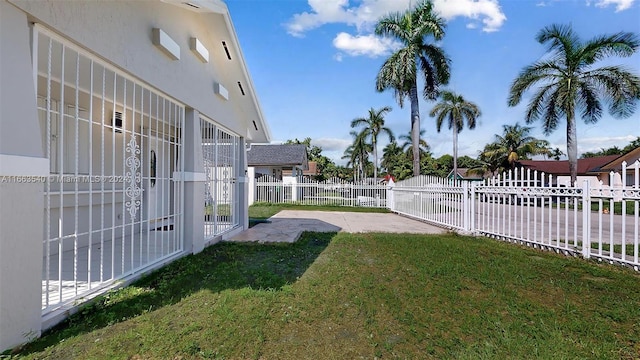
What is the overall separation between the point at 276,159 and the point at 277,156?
0.60 m

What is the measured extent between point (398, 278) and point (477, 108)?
29.8m

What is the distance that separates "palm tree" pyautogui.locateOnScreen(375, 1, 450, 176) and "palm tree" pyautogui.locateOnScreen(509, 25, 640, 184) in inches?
187

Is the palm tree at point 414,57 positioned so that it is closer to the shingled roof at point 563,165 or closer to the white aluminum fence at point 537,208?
the white aluminum fence at point 537,208

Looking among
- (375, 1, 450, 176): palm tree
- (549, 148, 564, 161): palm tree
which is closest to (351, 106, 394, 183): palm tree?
(375, 1, 450, 176): palm tree

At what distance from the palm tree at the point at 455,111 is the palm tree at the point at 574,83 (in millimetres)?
10488

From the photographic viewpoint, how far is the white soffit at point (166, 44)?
4.48 metres

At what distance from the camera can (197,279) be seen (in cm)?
454

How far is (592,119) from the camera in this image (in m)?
17.5

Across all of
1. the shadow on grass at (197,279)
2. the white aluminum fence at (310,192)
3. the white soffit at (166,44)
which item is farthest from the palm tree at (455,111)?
the white soffit at (166,44)

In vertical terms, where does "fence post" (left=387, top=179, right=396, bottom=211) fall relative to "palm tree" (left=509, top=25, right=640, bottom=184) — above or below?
below

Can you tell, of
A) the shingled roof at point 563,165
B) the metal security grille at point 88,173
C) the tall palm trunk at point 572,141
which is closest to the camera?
the metal security grille at point 88,173

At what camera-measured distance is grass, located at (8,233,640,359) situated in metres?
2.77

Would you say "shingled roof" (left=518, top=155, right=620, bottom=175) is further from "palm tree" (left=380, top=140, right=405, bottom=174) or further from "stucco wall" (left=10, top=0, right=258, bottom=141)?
"stucco wall" (left=10, top=0, right=258, bottom=141)

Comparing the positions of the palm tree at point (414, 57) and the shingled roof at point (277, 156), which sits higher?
the palm tree at point (414, 57)
